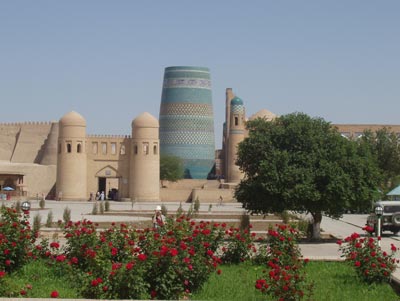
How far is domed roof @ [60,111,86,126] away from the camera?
51.2m

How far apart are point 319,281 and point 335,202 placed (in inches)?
299

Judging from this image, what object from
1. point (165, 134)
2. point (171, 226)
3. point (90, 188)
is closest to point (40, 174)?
point (90, 188)

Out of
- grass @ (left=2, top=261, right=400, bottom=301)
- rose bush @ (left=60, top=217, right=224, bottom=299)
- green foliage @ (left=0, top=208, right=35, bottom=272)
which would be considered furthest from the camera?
green foliage @ (left=0, top=208, right=35, bottom=272)

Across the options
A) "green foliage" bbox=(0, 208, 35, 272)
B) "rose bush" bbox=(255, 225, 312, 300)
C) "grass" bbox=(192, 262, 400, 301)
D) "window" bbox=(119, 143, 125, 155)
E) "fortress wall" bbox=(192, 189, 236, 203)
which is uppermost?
"window" bbox=(119, 143, 125, 155)

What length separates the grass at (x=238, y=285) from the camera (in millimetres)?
Answer: 9656

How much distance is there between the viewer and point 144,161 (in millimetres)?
51500

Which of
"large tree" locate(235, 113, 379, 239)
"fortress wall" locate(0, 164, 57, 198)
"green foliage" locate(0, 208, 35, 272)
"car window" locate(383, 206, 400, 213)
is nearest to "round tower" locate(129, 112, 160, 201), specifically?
"fortress wall" locate(0, 164, 57, 198)

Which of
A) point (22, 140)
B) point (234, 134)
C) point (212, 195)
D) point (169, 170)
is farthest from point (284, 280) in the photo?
point (22, 140)

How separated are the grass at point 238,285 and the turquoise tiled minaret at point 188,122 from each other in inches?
2521

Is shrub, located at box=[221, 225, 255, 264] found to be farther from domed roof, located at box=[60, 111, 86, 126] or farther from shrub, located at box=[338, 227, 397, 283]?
domed roof, located at box=[60, 111, 86, 126]

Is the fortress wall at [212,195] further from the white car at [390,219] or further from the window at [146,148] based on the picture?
the white car at [390,219]

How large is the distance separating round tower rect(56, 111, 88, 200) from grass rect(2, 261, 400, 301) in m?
39.2

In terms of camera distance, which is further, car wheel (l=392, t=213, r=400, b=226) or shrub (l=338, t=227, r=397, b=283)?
car wheel (l=392, t=213, r=400, b=226)

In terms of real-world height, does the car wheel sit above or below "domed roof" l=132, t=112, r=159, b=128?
below
